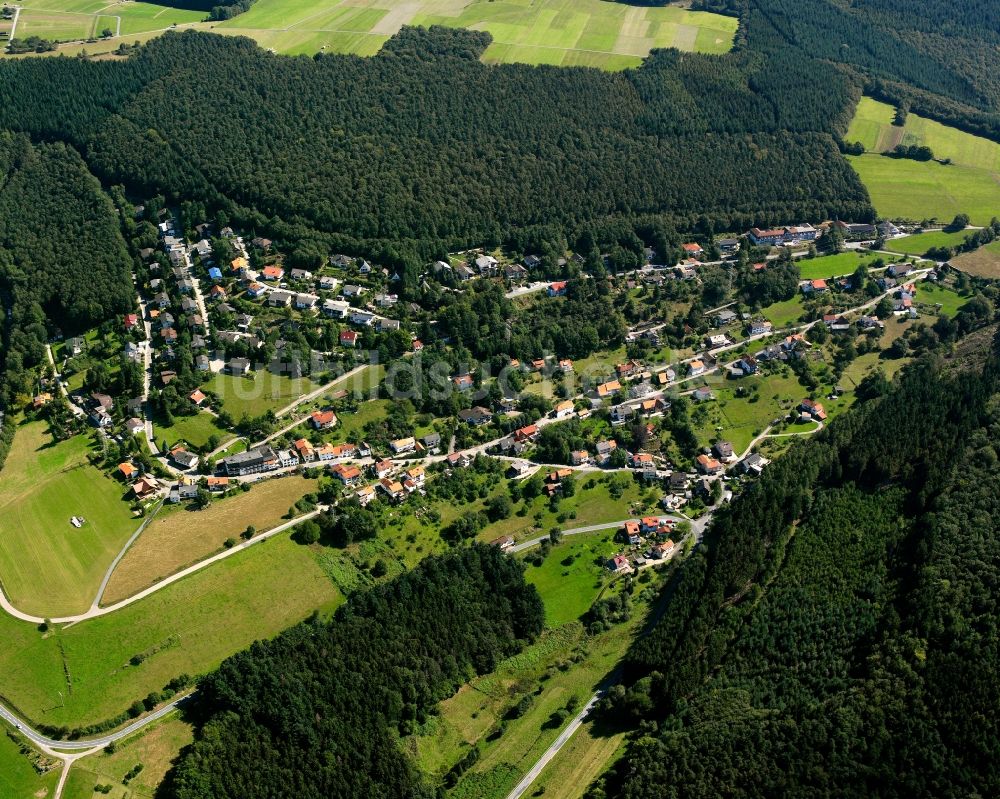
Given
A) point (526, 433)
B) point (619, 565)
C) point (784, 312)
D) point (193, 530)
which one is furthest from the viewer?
point (784, 312)

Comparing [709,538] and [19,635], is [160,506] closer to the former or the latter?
[19,635]

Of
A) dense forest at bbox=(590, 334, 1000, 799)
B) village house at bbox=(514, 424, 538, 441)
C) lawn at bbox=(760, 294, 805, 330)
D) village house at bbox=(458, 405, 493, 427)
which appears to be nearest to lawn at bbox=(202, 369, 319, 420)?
village house at bbox=(458, 405, 493, 427)

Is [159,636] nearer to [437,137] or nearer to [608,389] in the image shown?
[608,389]

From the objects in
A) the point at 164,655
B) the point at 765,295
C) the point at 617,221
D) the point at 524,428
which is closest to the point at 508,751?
the point at 164,655

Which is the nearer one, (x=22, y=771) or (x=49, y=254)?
(x=22, y=771)

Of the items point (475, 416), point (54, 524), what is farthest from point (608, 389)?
point (54, 524)

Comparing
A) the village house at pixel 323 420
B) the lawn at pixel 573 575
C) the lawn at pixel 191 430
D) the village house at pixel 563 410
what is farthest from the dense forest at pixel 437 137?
the lawn at pixel 573 575

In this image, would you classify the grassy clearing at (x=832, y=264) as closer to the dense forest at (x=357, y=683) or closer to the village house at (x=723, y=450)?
the village house at (x=723, y=450)
